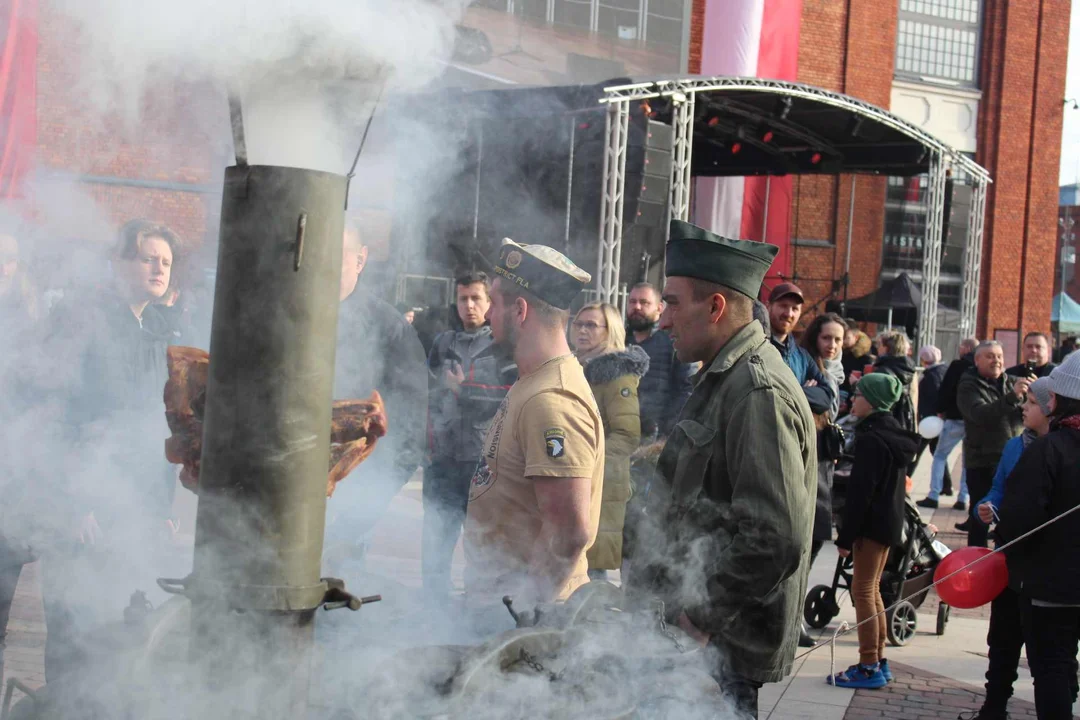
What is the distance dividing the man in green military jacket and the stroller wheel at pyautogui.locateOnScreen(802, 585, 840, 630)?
3.72 meters

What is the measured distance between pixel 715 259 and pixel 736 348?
215 mm

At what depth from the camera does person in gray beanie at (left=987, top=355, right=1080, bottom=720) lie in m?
3.91

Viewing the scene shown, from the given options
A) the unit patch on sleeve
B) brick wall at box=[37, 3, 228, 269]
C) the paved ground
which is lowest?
the paved ground

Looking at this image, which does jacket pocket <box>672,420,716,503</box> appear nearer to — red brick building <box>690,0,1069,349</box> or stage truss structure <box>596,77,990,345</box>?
stage truss structure <box>596,77,990,345</box>

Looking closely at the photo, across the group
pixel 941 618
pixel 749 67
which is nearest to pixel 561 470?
pixel 941 618

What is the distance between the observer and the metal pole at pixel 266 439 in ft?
5.41

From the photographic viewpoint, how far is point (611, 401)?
5.01 metres

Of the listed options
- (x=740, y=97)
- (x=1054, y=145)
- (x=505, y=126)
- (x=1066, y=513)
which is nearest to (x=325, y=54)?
(x=1066, y=513)

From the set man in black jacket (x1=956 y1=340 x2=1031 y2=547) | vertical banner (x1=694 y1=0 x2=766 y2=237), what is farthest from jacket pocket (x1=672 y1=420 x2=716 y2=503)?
vertical banner (x1=694 y1=0 x2=766 y2=237)

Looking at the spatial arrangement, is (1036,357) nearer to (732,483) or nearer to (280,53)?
(732,483)

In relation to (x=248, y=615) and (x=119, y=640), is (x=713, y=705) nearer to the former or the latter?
(x=248, y=615)

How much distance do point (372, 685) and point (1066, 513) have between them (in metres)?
2.81

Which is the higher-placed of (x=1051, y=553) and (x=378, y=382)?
(x=378, y=382)

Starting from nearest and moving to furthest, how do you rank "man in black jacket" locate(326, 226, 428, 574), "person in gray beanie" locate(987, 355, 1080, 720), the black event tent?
1. "man in black jacket" locate(326, 226, 428, 574)
2. "person in gray beanie" locate(987, 355, 1080, 720)
3. the black event tent
